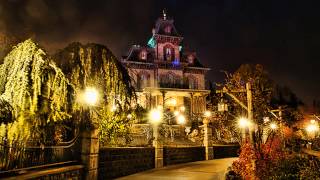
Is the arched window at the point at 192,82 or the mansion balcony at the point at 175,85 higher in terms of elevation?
the arched window at the point at 192,82

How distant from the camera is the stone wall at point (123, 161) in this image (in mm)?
12602

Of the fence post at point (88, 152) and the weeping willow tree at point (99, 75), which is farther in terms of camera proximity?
the fence post at point (88, 152)

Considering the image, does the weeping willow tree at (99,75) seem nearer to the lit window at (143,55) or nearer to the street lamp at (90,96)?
the street lamp at (90,96)

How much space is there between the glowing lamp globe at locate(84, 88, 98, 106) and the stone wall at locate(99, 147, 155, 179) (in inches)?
111

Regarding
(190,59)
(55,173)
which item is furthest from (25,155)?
(190,59)

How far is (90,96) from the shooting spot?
34.4ft

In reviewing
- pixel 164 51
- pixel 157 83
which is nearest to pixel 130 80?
pixel 157 83

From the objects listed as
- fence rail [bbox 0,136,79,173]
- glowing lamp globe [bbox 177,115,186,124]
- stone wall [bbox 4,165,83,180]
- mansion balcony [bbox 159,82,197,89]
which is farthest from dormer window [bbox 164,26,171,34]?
fence rail [bbox 0,136,79,173]

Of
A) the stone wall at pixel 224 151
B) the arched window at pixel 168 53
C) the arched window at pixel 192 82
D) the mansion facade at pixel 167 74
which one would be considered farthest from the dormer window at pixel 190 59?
the stone wall at pixel 224 151

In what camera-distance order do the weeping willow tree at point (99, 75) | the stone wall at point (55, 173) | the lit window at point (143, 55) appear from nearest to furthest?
the stone wall at point (55, 173), the weeping willow tree at point (99, 75), the lit window at point (143, 55)

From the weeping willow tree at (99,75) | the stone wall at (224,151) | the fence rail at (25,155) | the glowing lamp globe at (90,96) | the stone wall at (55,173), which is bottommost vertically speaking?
the stone wall at (224,151)

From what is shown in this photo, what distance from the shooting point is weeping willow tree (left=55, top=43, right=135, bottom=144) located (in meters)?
10.8

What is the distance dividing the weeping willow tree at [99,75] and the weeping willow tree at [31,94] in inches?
31.8

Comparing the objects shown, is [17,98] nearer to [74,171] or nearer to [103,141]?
[74,171]
